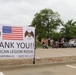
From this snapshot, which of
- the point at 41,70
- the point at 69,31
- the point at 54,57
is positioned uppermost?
the point at 69,31

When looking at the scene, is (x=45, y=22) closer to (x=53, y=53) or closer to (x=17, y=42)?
(x=53, y=53)

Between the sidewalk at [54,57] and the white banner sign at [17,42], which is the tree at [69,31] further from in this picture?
the white banner sign at [17,42]

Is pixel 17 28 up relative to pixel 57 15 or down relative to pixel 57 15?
down

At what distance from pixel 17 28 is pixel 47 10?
81017mm

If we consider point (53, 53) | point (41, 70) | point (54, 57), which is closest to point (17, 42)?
point (41, 70)

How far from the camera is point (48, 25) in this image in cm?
8881

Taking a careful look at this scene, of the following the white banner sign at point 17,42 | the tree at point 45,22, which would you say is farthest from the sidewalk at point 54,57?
the tree at point 45,22

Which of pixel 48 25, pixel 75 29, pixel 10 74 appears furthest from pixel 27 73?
pixel 48 25

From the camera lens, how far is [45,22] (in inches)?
3524

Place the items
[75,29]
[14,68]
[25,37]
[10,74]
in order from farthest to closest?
[75,29] < [25,37] < [14,68] < [10,74]

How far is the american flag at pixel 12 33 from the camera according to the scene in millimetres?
12547

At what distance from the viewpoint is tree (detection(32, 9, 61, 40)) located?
86500 millimetres

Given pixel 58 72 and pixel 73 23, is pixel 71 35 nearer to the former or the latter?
pixel 73 23

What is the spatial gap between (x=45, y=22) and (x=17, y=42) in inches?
3024
